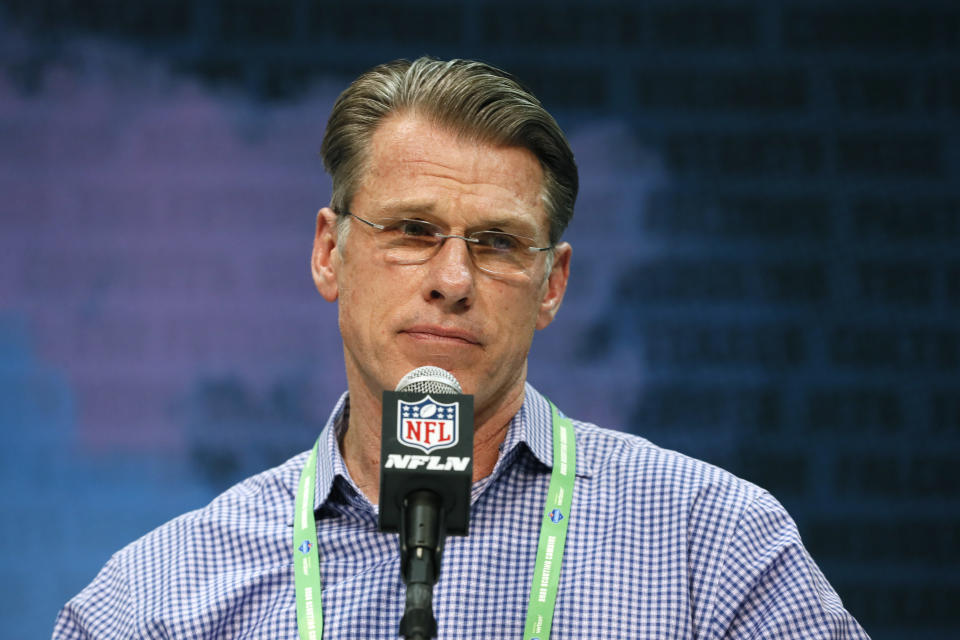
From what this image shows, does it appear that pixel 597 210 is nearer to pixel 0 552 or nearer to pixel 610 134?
pixel 610 134

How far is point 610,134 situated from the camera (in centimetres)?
374

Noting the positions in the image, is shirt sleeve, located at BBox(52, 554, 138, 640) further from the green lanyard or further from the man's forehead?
the man's forehead

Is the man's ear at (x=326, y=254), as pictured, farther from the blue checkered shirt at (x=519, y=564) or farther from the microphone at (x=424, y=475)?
the microphone at (x=424, y=475)

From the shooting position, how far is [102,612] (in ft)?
7.07

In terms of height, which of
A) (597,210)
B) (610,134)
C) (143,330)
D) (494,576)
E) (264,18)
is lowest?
(494,576)

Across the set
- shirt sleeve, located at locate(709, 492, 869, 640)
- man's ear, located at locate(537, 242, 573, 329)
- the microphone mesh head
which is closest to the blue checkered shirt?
shirt sleeve, located at locate(709, 492, 869, 640)

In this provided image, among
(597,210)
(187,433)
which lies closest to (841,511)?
(597,210)

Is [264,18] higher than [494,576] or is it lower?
higher

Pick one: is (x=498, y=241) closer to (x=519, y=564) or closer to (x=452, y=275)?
(x=452, y=275)

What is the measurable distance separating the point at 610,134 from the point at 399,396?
2.49m

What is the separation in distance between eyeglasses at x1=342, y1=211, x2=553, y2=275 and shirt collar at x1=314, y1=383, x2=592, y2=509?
28cm

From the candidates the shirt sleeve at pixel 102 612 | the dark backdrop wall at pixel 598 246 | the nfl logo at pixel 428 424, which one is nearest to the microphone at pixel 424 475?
the nfl logo at pixel 428 424

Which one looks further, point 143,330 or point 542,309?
point 143,330

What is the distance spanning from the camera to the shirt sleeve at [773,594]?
1829 mm
